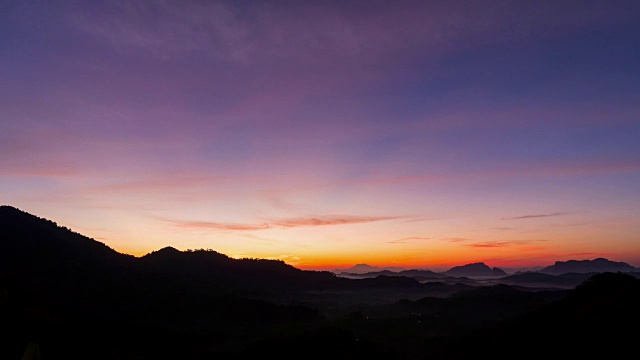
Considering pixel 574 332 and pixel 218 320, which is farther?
pixel 218 320

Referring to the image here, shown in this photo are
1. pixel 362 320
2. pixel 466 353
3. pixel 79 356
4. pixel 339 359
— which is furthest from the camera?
pixel 362 320

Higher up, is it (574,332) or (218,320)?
(574,332)

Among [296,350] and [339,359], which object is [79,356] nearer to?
[296,350]

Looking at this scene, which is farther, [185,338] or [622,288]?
[185,338]

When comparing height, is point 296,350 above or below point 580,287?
below

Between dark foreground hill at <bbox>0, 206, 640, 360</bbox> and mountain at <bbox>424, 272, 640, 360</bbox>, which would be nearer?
mountain at <bbox>424, 272, 640, 360</bbox>

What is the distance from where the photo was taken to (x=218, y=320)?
85.2 meters

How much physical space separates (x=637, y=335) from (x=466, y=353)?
22.1 m

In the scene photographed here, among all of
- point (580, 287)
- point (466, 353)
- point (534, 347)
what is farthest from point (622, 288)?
point (466, 353)

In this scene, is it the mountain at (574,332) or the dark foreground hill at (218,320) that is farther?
the dark foreground hill at (218,320)

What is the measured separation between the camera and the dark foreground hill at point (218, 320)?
127ft

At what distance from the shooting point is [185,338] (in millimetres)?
58188

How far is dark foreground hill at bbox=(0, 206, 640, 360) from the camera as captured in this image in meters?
38.7

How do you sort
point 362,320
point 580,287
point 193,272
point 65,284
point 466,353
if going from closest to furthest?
point 466,353, point 580,287, point 362,320, point 65,284, point 193,272
